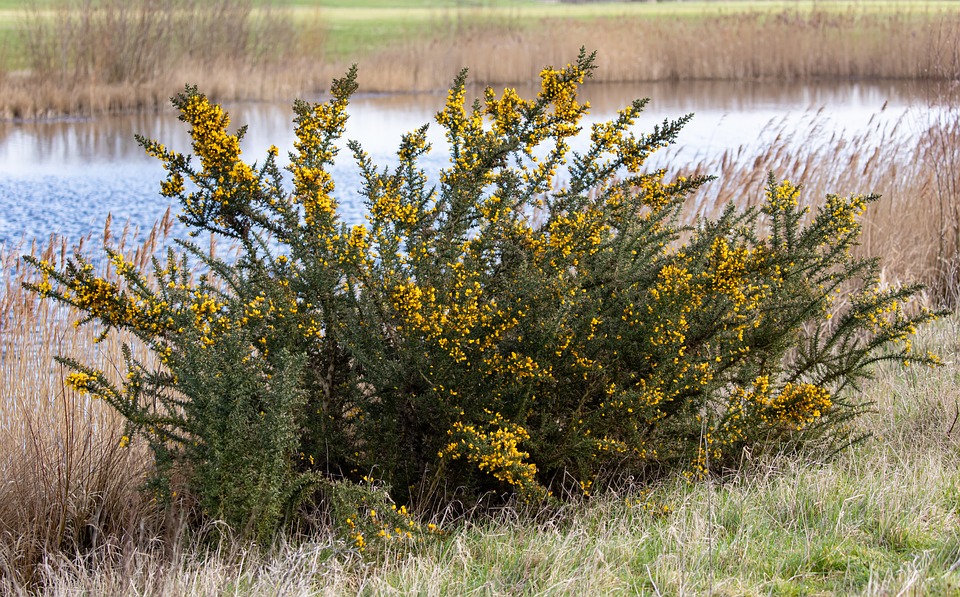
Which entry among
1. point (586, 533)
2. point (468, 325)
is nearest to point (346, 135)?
point (468, 325)

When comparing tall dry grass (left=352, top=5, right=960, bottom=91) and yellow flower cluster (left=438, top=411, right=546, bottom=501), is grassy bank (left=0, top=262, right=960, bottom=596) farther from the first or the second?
tall dry grass (left=352, top=5, right=960, bottom=91)

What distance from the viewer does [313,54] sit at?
20.7m

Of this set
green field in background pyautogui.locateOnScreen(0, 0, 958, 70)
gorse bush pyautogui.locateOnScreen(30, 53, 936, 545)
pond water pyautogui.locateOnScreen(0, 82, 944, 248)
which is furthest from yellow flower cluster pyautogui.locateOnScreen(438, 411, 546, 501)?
green field in background pyautogui.locateOnScreen(0, 0, 958, 70)

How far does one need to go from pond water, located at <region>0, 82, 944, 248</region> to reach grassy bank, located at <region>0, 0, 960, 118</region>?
65 cm

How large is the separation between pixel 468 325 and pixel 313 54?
1883cm

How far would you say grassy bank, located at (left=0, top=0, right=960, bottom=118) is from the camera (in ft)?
54.3

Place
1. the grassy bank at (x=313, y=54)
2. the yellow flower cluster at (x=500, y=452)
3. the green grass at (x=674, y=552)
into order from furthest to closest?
the grassy bank at (x=313, y=54)
the yellow flower cluster at (x=500, y=452)
the green grass at (x=674, y=552)

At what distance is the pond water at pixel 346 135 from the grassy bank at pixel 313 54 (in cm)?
65

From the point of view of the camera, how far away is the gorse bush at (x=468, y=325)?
2.95 meters

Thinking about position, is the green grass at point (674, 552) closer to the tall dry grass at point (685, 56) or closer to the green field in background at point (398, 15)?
the tall dry grass at point (685, 56)

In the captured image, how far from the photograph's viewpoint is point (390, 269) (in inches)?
124

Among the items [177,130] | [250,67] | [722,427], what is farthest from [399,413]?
[250,67]

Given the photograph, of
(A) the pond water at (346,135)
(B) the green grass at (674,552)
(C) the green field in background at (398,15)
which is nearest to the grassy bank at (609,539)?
(B) the green grass at (674,552)

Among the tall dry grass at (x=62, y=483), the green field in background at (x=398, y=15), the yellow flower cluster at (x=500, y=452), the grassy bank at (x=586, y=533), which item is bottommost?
the tall dry grass at (x=62, y=483)
